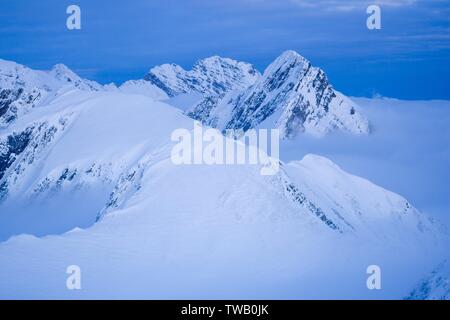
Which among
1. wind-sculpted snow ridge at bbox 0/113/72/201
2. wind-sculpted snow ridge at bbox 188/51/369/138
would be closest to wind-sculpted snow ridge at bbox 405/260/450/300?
wind-sculpted snow ridge at bbox 0/113/72/201

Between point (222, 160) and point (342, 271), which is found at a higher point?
point (222, 160)

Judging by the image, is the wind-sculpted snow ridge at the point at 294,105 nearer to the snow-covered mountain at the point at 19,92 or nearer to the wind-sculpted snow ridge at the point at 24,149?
the snow-covered mountain at the point at 19,92

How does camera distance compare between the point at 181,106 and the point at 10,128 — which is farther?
the point at 181,106

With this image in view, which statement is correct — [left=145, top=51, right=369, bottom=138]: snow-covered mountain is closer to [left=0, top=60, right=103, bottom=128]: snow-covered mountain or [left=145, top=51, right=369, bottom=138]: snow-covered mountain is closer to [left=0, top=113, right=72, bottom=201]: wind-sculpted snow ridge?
[left=0, top=60, right=103, bottom=128]: snow-covered mountain

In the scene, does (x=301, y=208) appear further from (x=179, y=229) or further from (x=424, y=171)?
(x=424, y=171)

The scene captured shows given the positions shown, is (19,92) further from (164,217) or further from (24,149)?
(164,217)

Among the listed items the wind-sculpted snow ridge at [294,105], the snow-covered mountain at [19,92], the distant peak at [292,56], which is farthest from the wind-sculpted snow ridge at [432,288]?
the distant peak at [292,56]
